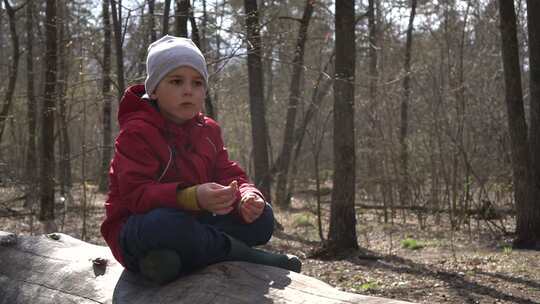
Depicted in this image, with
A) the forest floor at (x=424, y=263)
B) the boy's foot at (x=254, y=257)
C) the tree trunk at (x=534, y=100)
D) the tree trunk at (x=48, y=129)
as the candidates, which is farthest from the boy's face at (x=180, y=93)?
the tree trunk at (x=48, y=129)

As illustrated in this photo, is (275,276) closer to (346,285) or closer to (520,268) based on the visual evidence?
(346,285)

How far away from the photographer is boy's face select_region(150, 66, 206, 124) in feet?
8.68

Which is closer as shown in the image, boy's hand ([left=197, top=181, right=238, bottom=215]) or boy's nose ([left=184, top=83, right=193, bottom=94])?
boy's hand ([left=197, top=181, right=238, bottom=215])

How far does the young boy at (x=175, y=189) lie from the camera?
7.95 ft

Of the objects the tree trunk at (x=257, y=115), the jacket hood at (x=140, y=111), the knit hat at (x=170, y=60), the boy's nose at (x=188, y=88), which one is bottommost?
A: the jacket hood at (x=140, y=111)

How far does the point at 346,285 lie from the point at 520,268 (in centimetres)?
193

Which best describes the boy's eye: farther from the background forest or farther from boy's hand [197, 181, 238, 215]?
the background forest

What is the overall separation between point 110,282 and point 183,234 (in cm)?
56

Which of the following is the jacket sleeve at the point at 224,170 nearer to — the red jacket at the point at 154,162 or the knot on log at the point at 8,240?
the red jacket at the point at 154,162

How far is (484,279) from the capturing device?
20.4ft

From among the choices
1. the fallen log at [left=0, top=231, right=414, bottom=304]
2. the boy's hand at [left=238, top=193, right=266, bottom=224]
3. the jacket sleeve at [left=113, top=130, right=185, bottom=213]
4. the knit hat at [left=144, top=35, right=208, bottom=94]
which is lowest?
the fallen log at [left=0, top=231, right=414, bottom=304]

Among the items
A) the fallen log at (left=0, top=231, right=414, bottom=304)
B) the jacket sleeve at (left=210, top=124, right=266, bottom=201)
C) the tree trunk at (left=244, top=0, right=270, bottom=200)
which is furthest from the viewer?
the tree trunk at (left=244, top=0, right=270, bottom=200)

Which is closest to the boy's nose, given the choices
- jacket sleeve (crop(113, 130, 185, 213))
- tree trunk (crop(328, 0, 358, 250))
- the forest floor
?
jacket sleeve (crop(113, 130, 185, 213))

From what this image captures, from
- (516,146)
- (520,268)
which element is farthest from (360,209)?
(520,268)
